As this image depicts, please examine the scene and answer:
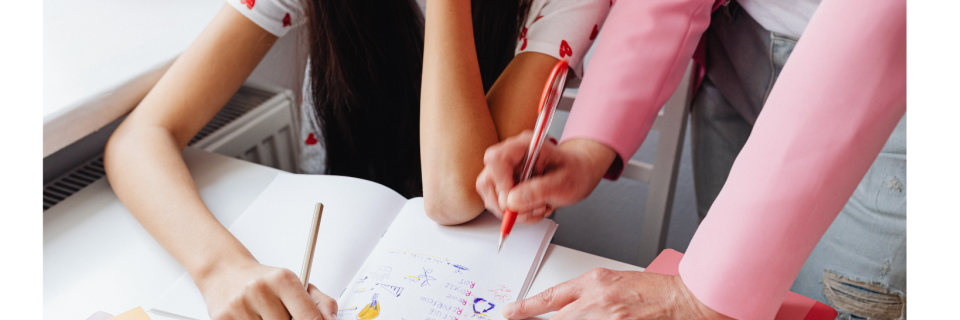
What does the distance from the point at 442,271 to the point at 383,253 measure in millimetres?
71

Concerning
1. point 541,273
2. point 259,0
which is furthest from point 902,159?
point 259,0

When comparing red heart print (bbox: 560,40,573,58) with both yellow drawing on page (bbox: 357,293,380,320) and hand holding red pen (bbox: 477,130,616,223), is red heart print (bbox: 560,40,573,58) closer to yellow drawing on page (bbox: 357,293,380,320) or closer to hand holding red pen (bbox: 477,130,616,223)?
hand holding red pen (bbox: 477,130,616,223)

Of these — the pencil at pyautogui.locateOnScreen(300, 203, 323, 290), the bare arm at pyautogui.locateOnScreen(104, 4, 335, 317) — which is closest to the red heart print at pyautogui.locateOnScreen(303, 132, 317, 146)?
the bare arm at pyautogui.locateOnScreen(104, 4, 335, 317)

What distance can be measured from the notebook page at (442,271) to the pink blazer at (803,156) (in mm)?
161

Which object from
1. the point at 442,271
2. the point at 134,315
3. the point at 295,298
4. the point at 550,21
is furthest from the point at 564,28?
the point at 134,315

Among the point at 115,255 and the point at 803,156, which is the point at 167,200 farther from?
the point at 803,156

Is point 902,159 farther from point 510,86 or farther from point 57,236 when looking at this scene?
point 57,236

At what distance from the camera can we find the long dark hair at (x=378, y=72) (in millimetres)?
781

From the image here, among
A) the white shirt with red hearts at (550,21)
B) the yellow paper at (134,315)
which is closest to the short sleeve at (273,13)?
the white shirt with red hearts at (550,21)

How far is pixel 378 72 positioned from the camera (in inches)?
33.7

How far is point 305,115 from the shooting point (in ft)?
3.37

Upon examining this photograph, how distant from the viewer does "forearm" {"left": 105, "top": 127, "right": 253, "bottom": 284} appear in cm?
54

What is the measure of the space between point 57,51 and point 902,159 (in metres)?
1.04

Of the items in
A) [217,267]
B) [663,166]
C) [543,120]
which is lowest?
[663,166]
